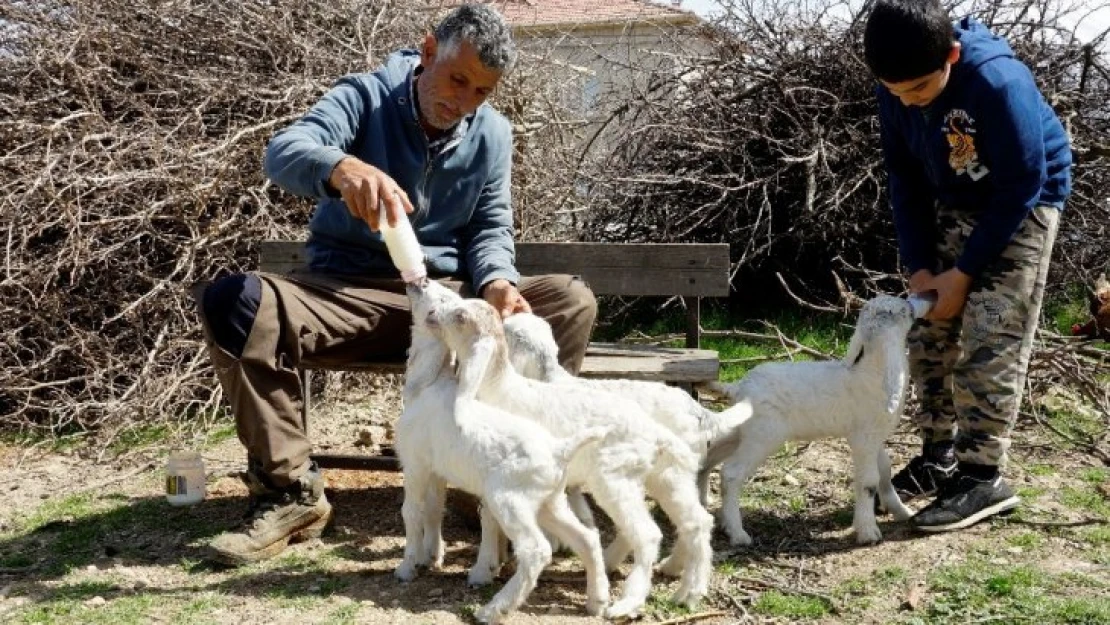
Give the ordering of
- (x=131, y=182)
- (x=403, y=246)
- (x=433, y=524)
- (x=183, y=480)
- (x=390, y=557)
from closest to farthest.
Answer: (x=403, y=246) → (x=433, y=524) → (x=390, y=557) → (x=183, y=480) → (x=131, y=182)

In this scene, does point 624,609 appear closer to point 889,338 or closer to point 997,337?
point 889,338

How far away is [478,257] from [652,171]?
13.0 feet

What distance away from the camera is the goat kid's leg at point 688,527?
3.70 metres

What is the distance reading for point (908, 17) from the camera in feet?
13.0

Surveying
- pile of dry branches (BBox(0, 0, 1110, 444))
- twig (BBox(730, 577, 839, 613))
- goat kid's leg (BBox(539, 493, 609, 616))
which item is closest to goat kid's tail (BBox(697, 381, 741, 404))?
twig (BBox(730, 577, 839, 613))

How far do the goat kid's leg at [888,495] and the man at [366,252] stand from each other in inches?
50.2

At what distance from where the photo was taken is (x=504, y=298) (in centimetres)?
443

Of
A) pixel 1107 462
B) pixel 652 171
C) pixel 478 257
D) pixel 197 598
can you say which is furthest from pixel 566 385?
pixel 652 171

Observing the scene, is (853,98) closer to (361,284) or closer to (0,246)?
(361,284)

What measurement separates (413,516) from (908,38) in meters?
2.40

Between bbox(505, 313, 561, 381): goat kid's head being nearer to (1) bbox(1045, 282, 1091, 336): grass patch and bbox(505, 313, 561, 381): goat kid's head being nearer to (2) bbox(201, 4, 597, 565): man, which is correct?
(2) bbox(201, 4, 597, 565): man

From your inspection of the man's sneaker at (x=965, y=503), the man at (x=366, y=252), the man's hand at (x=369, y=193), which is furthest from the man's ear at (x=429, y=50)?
the man's sneaker at (x=965, y=503)

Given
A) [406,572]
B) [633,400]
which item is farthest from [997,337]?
[406,572]

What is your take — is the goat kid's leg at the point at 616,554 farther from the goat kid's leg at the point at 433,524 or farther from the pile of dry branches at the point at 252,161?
the pile of dry branches at the point at 252,161
